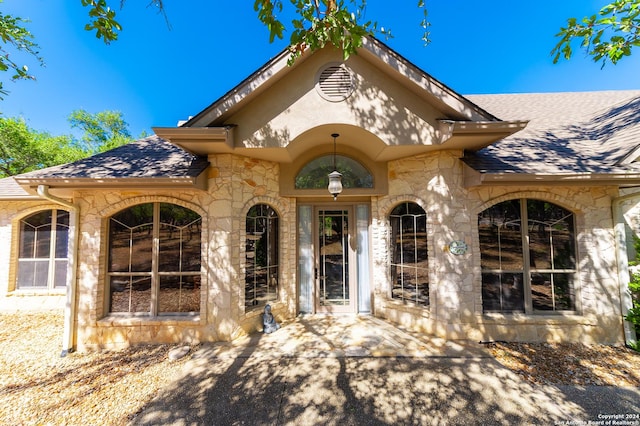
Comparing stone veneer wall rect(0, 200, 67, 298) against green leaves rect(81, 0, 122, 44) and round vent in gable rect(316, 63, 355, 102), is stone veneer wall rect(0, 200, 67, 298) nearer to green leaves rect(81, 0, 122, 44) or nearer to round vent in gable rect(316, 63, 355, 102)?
green leaves rect(81, 0, 122, 44)

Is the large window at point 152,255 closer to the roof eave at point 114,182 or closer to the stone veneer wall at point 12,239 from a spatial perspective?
the roof eave at point 114,182

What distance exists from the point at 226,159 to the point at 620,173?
7514mm

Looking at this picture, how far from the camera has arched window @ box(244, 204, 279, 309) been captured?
5.38 m

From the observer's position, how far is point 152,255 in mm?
5250

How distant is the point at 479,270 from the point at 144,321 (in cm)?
700

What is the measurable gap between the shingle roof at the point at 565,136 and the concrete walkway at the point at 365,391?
3643 mm

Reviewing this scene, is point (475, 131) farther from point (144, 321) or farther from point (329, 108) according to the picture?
point (144, 321)

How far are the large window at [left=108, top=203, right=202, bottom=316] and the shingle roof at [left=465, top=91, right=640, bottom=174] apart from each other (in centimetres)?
625

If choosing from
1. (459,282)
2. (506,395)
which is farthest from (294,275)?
(506,395)

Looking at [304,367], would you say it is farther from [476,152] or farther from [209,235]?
[476,152]

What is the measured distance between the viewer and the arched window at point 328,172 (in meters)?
5.99

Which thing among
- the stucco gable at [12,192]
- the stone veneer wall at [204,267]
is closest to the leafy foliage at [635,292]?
the stone veneer wall at [204,267]

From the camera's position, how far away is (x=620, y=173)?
441 centimetres

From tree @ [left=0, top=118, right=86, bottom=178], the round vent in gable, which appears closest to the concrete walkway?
the round vent in gable
